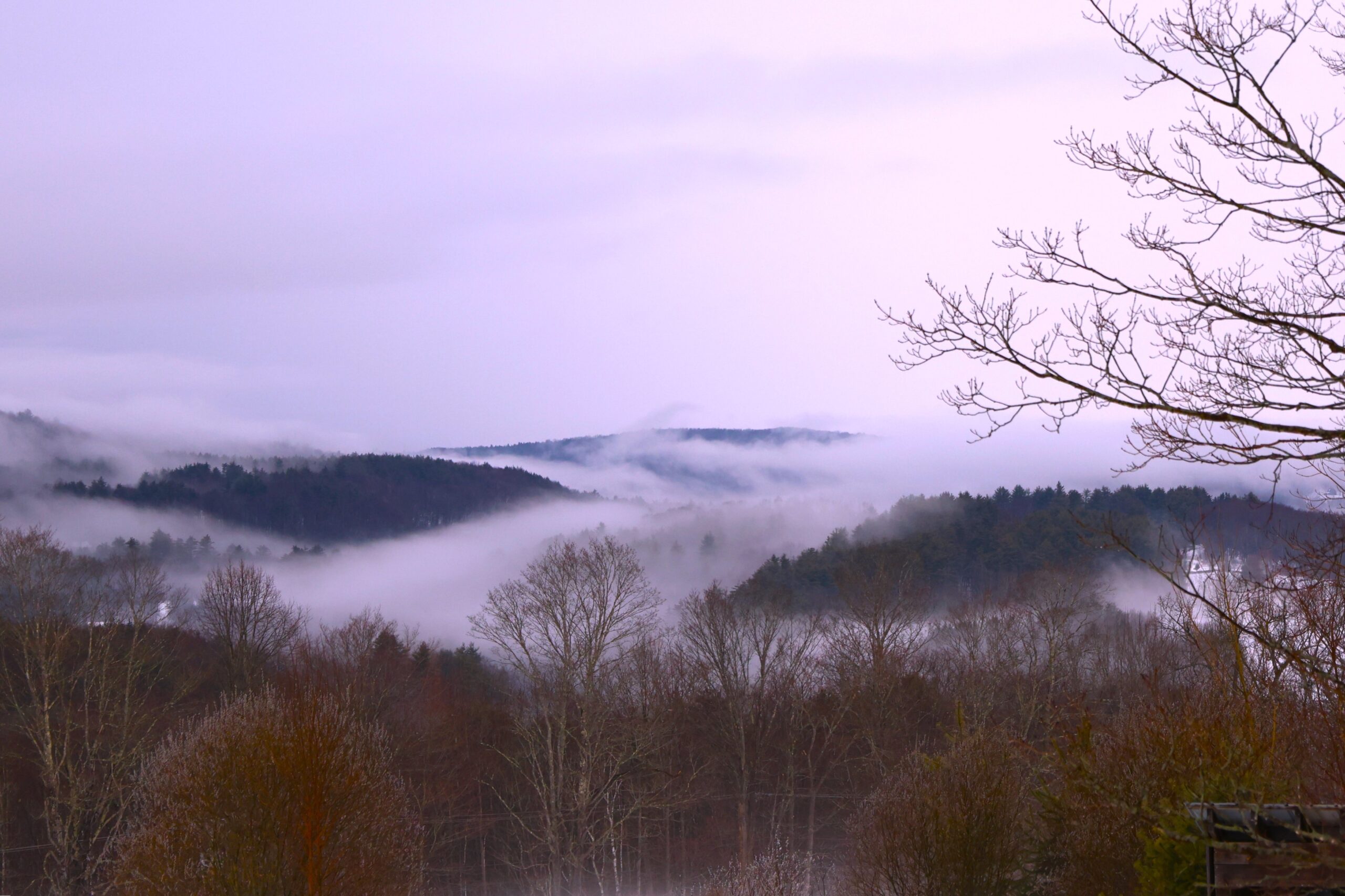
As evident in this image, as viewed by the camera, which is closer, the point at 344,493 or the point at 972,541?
the point at 972,541

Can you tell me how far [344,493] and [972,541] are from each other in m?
108

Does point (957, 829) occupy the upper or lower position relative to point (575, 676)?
upper

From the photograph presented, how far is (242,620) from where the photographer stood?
157 ft

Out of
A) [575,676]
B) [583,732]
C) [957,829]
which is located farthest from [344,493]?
[957,829]

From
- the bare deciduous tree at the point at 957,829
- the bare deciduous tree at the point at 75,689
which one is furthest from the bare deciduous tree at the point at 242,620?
the bare deciduous tree at the point at 957,829

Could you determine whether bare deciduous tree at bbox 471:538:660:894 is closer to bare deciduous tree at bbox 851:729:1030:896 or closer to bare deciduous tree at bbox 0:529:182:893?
bare deciduous tree at bbox 0:529:182:893

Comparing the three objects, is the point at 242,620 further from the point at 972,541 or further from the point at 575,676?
the point at 972,541

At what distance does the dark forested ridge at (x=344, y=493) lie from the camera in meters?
147

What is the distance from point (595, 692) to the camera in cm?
4191

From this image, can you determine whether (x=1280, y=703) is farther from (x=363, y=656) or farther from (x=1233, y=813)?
(x=363, y=656)

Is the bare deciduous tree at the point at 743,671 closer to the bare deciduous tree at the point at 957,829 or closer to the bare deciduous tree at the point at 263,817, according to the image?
the bare deciduous tree at the point at 263,817

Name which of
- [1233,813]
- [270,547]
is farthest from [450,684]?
[270,547]

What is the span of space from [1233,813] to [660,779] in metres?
39.7

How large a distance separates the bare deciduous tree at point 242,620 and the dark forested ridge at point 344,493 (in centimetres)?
9731
